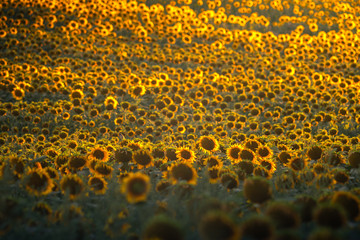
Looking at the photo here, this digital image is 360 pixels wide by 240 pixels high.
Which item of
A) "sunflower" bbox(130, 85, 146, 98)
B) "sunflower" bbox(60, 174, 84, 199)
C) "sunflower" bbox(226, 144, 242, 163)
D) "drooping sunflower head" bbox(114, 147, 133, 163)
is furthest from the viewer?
"sunflower" bbox(130, 85, 146, 98)

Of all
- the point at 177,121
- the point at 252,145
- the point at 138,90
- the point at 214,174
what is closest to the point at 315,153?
the point at 252,145

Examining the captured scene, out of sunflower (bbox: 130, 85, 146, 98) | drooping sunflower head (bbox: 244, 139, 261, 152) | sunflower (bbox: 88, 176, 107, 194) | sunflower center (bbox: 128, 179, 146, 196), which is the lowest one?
sunflower (bbox: 88, 176, 107, 194)

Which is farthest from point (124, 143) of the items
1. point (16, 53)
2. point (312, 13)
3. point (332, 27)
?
point (312, 13)

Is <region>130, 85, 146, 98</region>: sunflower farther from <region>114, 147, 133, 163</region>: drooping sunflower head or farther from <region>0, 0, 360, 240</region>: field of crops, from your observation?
<region>114, 147, 133, 163</region>: drooping sunflower head

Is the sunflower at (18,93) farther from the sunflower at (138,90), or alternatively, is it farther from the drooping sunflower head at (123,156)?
the drooping sunflower head at (123,156)

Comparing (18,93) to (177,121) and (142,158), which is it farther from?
(142,158)

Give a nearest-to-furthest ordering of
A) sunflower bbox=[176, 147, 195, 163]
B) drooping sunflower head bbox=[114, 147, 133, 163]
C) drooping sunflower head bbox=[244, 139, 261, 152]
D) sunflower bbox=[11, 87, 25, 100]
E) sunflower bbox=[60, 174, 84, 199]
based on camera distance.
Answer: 1. sunflower bbox=[60, 174, 84, 199]
2. drooping sunflower head bbox=[114, 147, 133, 163]
3. sunflower bbox=[176, 147, 195, 163]
4. drooping sunflower head bbox=[244, 139, 261, 152]
5. sunflower bbox=[11, 87, 25, 100]

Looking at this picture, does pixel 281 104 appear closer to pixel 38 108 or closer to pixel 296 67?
pixel 296 67

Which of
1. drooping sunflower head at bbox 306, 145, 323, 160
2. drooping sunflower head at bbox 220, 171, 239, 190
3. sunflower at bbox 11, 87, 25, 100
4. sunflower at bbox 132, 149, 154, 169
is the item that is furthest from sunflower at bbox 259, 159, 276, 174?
sunflower at bbox 11, 87, 25, 100
